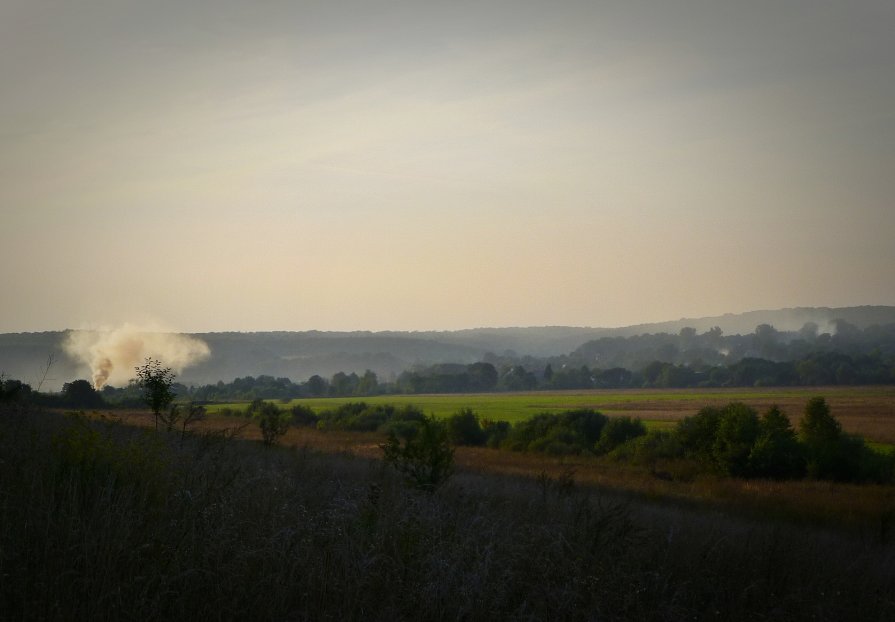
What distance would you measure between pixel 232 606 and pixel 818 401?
35589 mm

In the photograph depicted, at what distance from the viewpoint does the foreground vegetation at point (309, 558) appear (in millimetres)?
5367

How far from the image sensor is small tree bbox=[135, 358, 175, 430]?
18.8 m

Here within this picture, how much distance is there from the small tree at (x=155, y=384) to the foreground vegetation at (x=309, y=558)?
915 centimetres

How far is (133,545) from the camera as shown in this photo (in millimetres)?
5652

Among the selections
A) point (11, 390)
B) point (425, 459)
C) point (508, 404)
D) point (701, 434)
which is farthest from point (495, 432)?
point (508, 404)

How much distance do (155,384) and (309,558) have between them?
14.0 metres

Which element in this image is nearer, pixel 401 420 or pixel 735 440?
pixel 735 440

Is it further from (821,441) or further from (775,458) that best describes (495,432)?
(821,441)

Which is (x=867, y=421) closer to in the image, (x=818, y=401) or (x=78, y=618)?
(x=818, y=401)

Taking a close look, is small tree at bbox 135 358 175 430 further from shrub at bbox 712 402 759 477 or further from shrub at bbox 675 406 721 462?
shrub at bbox 675 406 721 462

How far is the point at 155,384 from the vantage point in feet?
62.1

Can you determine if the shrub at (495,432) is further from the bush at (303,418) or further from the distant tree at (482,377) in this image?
the distant tree at (482,377)

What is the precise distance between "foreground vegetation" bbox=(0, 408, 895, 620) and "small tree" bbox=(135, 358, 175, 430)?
9.15 m

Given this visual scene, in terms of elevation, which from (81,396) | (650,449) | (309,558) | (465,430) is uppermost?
(81,396)
